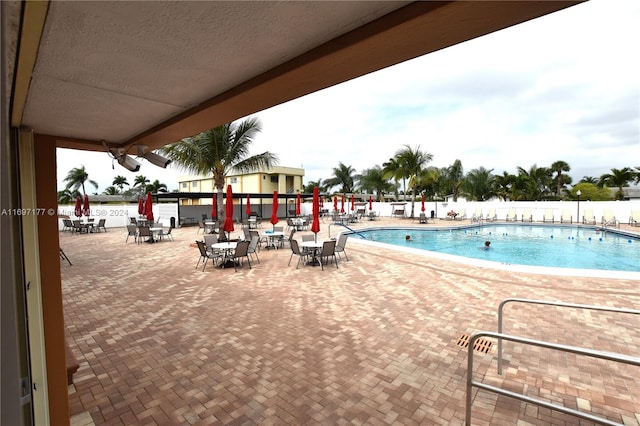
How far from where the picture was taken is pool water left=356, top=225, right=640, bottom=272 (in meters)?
11.9

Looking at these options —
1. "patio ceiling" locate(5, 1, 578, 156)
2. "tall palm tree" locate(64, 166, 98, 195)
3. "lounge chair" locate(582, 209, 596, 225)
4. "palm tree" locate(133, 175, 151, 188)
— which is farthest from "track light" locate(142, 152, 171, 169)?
"palm tree" locate(133, 175, 151, 188)

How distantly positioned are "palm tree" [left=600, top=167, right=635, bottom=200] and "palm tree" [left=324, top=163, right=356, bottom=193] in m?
30.7

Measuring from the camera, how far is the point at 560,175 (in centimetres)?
4344

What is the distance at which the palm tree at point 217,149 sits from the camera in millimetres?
12469

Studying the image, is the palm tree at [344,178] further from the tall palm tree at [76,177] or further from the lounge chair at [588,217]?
the tall palm tree at [76,177]

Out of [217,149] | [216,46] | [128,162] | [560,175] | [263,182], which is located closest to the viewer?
[216,46]

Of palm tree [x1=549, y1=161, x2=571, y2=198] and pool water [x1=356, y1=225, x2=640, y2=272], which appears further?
palm tree [x1=549, y1=161, x2=571, y2=198]

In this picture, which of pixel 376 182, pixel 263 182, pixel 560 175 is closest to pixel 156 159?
pixel 263 182

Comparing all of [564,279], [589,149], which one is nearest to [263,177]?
[564,279]

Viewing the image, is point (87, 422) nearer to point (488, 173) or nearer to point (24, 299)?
point (24, 299)

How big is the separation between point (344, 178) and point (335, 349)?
41.7 meters

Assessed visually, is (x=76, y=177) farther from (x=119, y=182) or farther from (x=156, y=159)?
(x=156, y=159)

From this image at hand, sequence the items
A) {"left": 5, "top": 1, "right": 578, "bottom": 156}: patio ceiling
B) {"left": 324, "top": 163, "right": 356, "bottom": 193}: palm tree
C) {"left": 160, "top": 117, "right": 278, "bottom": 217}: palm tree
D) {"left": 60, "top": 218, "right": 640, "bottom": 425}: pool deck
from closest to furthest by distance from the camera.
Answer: {"left": 5, "top": 1, "right": 578, "bottom": 156}: patio ceiling, {"left": 60, "top": 218, "right": 640, "bottom": 425}: pool deck, {"left": 160, "top": 117, "right": 278, "bottom": 217}: palm tree, {"left": 324, "top": 163, "right": 356, "bottom": 193}: palm tree

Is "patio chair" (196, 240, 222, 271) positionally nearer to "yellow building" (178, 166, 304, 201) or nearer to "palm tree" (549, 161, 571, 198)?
"yellow building" (178, 166, 304, 201)
